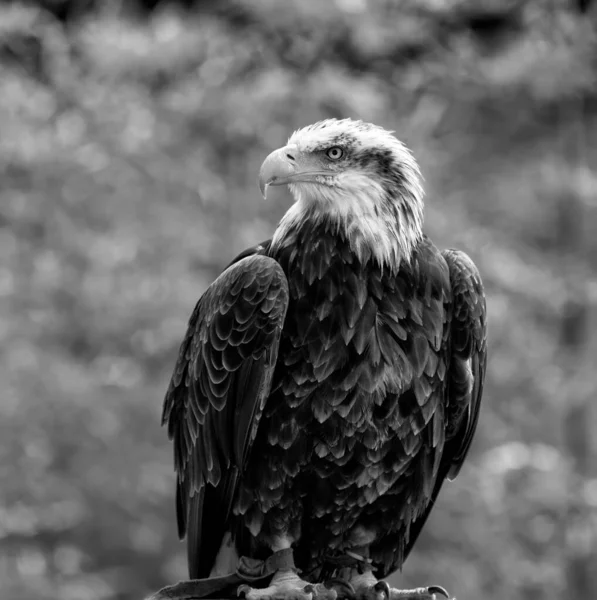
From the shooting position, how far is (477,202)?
8.57m

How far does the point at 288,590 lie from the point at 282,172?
4.87 feet

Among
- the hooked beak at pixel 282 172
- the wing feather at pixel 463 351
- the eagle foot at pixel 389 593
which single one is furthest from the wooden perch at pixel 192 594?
the hooked beak at pixel 282 172

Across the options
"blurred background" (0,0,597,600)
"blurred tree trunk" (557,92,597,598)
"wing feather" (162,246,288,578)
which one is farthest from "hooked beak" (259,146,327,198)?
"blurred tree trunk" (557,92,597,598)

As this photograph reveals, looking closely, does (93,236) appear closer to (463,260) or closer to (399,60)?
(399,60)

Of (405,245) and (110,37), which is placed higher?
(110,37)

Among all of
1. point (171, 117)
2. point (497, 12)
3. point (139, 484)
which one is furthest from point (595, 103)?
point (139, 484)

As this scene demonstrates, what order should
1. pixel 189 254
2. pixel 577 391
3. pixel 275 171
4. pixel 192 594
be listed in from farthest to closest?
pixel 577 391
pixel 189 254
pixel 275 171
pixel 192 594

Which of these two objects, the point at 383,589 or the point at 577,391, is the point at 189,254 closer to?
the point at 577,391

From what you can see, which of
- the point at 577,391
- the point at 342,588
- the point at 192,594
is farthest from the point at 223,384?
the point at 577,391

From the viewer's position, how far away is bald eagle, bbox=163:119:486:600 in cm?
351

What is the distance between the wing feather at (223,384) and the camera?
11.5 ft

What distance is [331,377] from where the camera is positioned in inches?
137

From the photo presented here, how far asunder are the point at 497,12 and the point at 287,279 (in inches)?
243

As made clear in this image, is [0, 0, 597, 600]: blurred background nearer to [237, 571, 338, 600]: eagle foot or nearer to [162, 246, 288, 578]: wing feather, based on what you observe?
[162, 246, 288, 578]: wing feather
